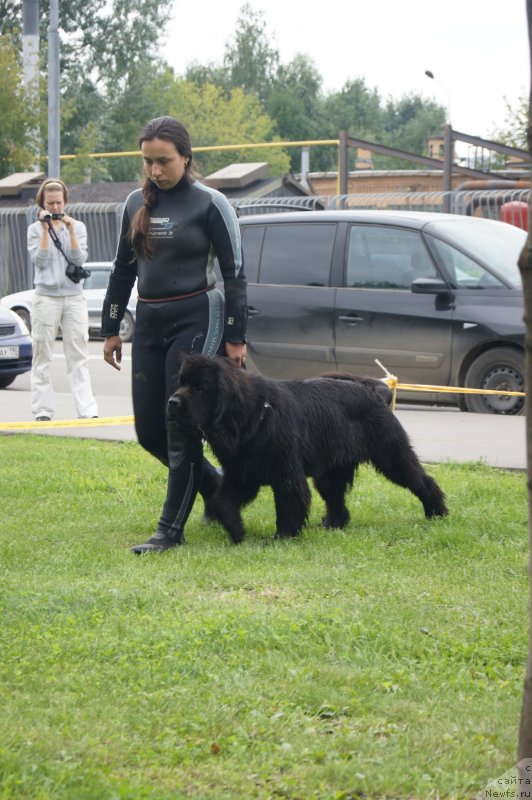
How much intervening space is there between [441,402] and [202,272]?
5.67 meters

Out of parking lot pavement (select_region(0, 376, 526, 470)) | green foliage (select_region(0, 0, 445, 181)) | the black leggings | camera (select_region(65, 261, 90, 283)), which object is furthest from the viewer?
green foliage (select_region(0, 0, 445, 181))

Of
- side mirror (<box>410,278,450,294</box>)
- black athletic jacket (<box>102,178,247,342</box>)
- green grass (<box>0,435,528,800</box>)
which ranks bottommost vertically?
green grass (<box>0,435,528,800</box>)

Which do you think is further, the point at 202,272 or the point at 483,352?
the point at 483,352

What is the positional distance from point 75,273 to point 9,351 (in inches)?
150

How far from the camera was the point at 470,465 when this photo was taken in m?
8.49

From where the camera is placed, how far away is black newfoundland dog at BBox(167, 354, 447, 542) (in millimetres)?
5902

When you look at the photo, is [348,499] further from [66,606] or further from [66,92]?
[66,92]

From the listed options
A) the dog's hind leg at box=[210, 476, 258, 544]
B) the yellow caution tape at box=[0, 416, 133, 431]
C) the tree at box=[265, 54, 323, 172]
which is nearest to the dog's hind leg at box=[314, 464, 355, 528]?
the dog's hind leg at box=[210, 476, 258, 544]

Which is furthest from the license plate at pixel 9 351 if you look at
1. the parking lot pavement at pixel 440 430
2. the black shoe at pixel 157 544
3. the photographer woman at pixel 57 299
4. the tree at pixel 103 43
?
the tree at pixel 103 43

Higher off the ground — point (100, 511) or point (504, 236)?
point (504, 236)

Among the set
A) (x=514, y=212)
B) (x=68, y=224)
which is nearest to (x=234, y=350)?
(x=68, y=224)

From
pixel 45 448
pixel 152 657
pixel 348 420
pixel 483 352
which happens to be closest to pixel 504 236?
pixel 483 352

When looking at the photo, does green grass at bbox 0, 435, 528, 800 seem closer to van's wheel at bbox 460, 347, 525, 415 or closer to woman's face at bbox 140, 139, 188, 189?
woman's face at bbox 140, 139, 188, 189

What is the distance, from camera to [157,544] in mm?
5977
